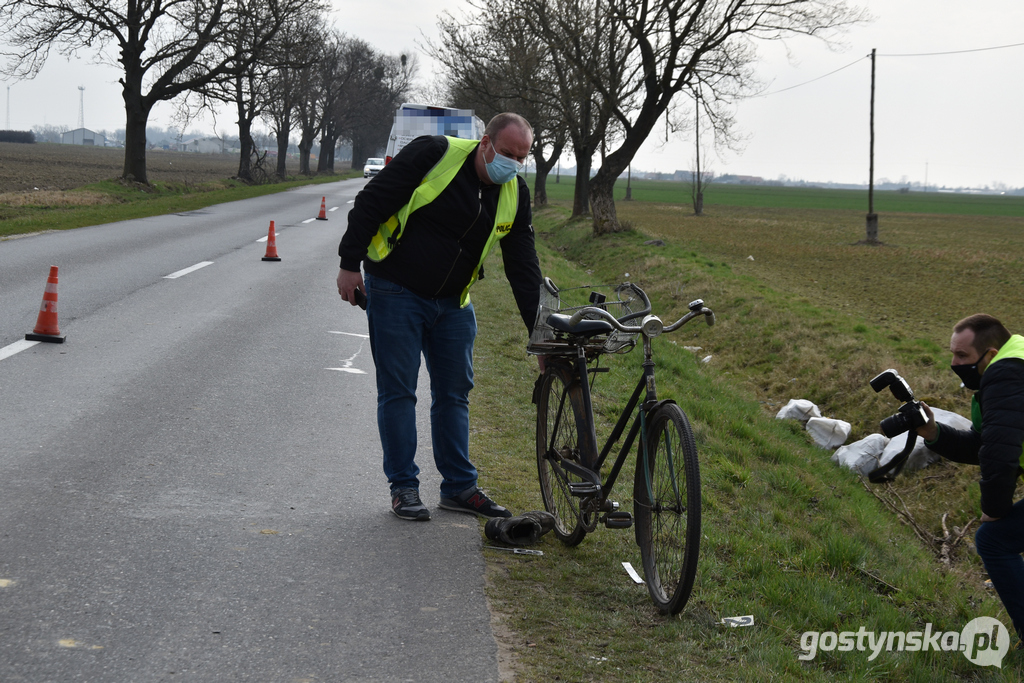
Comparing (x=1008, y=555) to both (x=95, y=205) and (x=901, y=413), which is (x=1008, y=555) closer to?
(x=901, y=413)

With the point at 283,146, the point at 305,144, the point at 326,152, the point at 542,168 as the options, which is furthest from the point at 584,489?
the point at 326,152

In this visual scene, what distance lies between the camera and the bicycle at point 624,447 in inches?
149

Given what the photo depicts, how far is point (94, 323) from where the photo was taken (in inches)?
370

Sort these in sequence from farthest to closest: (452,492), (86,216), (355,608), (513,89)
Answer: (513,89), (86,216), (452,492), (355,608)

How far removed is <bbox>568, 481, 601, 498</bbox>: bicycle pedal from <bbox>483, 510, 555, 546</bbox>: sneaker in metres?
0.35

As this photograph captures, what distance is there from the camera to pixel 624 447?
4.26 meters

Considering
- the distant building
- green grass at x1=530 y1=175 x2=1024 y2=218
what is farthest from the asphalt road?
the distant building

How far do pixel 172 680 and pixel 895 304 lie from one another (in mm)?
16870

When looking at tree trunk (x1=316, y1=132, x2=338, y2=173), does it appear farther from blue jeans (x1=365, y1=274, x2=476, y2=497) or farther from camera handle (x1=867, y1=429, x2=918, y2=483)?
camera handle (x1=867, y1=429, x2=918, y2=483)

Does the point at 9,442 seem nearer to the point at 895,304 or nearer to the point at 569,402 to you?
the point at 569,402

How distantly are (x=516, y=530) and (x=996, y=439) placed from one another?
2.13m

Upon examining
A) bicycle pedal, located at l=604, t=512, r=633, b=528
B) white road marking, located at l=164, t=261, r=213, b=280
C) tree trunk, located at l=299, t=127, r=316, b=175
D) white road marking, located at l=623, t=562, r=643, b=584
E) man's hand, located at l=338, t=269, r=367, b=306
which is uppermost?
tree trunk, located at l=299, t=127, r=316, b=175

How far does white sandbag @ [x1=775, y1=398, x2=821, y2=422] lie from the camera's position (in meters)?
10.5

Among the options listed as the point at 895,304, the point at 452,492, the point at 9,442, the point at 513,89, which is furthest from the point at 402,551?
the point at 513,89
